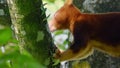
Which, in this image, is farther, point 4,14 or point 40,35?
point 4,14

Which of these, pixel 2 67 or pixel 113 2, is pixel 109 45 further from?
pixel 2 67

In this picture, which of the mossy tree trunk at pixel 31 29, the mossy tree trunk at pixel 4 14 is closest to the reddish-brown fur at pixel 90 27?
the mossy tree trunk at pixel 31 29

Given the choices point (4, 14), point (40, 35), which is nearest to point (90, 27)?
point (40, 35)

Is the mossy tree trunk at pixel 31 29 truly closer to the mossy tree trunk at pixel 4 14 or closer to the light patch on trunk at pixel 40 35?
the light patch on trunk at pixel 40 35

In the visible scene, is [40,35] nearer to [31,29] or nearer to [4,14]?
[31,29]

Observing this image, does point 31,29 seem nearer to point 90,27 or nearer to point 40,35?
point 40,35

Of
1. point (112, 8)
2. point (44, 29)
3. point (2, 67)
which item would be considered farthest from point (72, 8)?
point (2, 67)

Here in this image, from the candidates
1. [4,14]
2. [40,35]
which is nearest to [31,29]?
[40,35]
